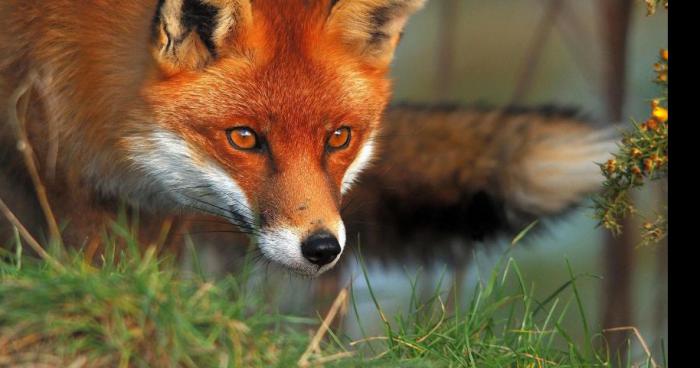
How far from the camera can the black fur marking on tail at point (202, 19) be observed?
3.27 meters

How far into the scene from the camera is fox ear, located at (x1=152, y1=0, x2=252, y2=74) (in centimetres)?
328

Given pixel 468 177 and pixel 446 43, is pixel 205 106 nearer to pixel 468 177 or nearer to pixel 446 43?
pixel 468 177

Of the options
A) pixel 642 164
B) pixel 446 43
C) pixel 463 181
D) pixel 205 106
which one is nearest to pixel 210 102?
pixel 205 106

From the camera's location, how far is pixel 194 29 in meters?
3.37

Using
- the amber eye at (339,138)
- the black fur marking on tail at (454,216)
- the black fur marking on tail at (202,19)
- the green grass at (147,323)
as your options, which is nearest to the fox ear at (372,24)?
the amber eye at (339,138)

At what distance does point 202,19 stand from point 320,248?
0.95 m

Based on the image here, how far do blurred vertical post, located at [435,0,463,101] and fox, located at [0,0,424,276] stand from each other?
4.51 feet

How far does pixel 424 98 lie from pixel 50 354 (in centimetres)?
315

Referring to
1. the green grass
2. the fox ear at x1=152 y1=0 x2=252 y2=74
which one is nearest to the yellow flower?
the green grass

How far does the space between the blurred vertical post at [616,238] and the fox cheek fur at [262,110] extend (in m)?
1.55

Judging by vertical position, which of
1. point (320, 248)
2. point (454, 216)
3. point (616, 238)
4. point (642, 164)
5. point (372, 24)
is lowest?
point (616, 238)

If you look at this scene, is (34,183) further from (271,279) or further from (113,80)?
(271,279)

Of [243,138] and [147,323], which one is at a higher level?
[243,138]

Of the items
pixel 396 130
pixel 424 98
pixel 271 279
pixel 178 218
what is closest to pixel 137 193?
pixel 178 218
